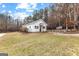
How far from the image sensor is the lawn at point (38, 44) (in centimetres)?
137

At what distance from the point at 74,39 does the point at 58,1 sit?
330 mm

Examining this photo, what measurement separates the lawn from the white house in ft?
0.11

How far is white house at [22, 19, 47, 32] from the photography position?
138cm

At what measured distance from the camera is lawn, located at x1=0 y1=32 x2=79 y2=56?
1.37 metres

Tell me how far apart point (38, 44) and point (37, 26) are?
14 centimetres

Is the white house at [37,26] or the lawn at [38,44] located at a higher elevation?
the white house at [37,26]

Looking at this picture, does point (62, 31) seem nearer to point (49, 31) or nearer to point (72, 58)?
point (49, 31)

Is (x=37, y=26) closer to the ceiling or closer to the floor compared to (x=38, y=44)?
closer to the ceiling

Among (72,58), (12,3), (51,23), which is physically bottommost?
(72,58)

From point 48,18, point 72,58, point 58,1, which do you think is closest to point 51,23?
point 48,18

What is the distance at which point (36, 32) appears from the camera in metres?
1.39

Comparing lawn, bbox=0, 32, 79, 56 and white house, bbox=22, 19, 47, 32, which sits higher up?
white house, bbox=22, 19, 47, 32

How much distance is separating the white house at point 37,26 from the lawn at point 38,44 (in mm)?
33

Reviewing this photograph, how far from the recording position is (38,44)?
1384 mm
